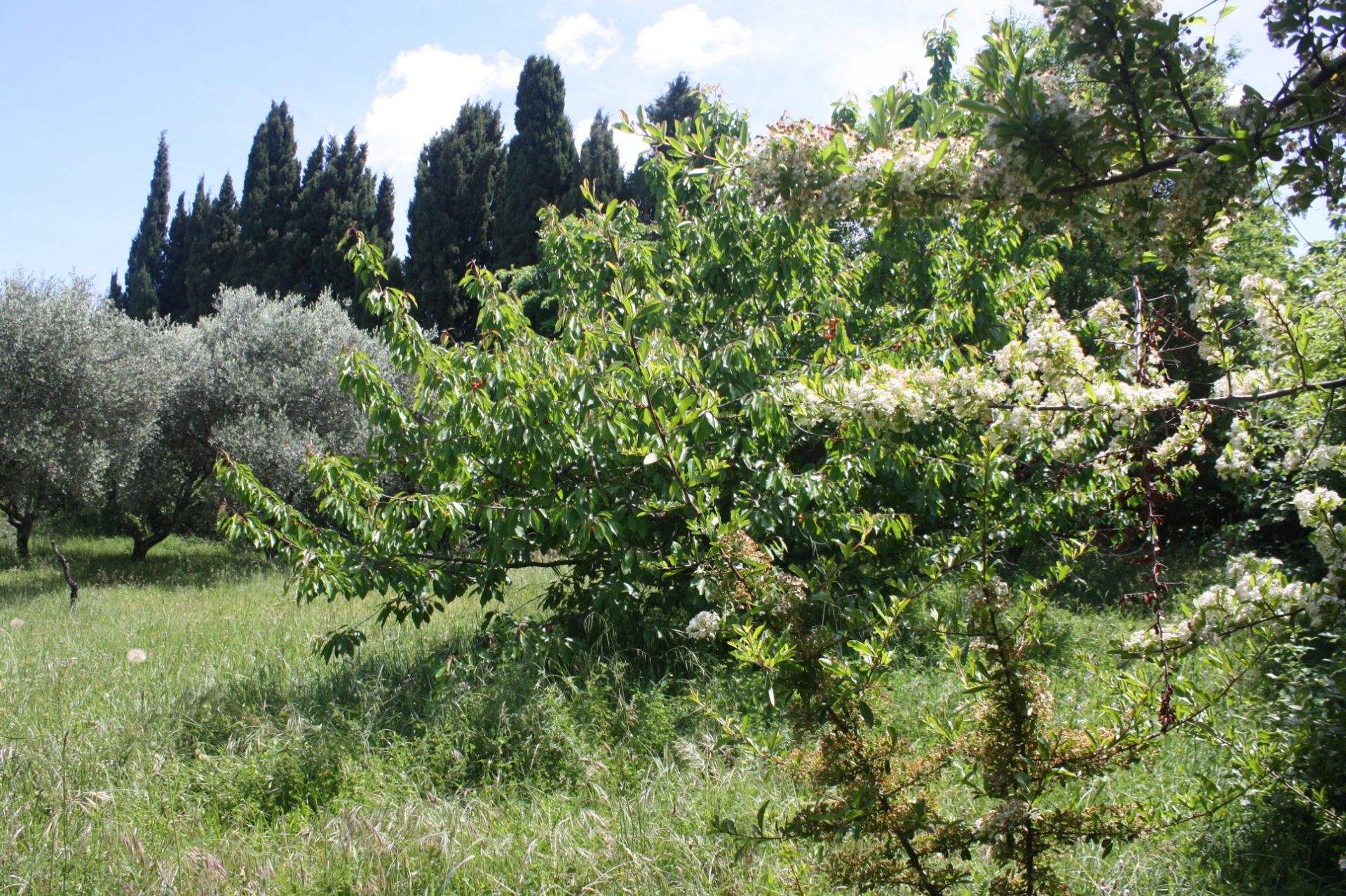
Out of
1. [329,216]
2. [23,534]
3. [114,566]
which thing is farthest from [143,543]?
[329,216]

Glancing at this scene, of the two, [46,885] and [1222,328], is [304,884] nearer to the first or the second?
[46,885]

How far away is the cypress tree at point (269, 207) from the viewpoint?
2270 cm

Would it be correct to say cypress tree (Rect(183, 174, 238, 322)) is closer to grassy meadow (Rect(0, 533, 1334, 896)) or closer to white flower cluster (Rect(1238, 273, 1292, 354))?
grassy meadow (Rect(0, 533, 1334, 896))

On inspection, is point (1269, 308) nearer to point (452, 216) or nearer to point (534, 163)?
point (534, 163)

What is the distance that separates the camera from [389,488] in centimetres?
1457

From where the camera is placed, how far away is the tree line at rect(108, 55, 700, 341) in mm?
21719

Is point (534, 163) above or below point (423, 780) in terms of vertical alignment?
above

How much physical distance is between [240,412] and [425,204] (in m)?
10.6

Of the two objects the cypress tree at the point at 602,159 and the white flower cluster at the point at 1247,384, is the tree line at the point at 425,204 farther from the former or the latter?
the white flower cluster at the point at 1247,384

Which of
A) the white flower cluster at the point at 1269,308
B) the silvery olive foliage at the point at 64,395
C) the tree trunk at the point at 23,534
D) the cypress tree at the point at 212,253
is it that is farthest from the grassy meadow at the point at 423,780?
the cypress tree at the point at 212,253

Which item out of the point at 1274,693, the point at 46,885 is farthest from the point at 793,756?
the point at 1274,693

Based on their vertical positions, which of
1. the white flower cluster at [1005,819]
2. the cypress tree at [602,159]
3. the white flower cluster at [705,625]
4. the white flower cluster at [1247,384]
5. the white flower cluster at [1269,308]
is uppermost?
the cypress tree at [602,159]

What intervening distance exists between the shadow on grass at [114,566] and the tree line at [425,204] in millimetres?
7168

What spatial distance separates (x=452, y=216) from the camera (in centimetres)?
2306
